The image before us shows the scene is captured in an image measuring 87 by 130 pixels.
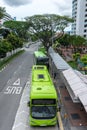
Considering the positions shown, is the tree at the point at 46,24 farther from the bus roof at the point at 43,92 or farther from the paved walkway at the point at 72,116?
Answer: the bus roof at the point at 43,92

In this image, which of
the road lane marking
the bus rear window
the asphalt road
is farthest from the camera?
the road lane marking

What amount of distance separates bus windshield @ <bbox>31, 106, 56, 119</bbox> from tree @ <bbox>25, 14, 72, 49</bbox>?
4909 cm

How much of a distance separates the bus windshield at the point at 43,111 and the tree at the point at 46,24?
4909 centimetres

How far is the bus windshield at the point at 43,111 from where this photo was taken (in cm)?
1847

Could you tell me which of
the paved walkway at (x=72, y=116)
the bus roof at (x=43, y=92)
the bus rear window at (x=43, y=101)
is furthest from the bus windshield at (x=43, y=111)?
the paved walkway at (x=72, y=116)

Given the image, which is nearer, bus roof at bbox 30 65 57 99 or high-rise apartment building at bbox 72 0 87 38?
bus roof at bbox 30 65 57 99

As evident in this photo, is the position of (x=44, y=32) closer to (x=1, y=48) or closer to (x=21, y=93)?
(x=1, y=48)

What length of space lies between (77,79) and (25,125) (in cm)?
720

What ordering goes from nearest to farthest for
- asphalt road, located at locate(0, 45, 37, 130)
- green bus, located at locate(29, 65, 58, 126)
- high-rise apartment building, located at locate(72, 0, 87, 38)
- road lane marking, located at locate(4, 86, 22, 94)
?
green bus, located at locate(29, 65, 58, 126), asphalt road, located at locate(0, 45, 37, 130), road lane marking, located at locate(4, 86, 22, 94), high-rise apartment building, located at locate(72, 0, 87, 38)

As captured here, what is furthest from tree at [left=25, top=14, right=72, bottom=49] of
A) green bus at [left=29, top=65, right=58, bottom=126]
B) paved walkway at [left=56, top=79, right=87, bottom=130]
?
green bus at [left=29, top=65, right=58, bottom=126]

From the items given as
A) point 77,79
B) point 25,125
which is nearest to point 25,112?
point 25,125

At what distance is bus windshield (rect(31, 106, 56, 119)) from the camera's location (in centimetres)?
1847

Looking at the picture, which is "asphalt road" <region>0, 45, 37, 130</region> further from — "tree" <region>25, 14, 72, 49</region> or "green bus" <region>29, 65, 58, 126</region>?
"tree" <region>25, 14, 72, 49</region>

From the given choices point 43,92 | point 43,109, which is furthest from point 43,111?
point 43,92
